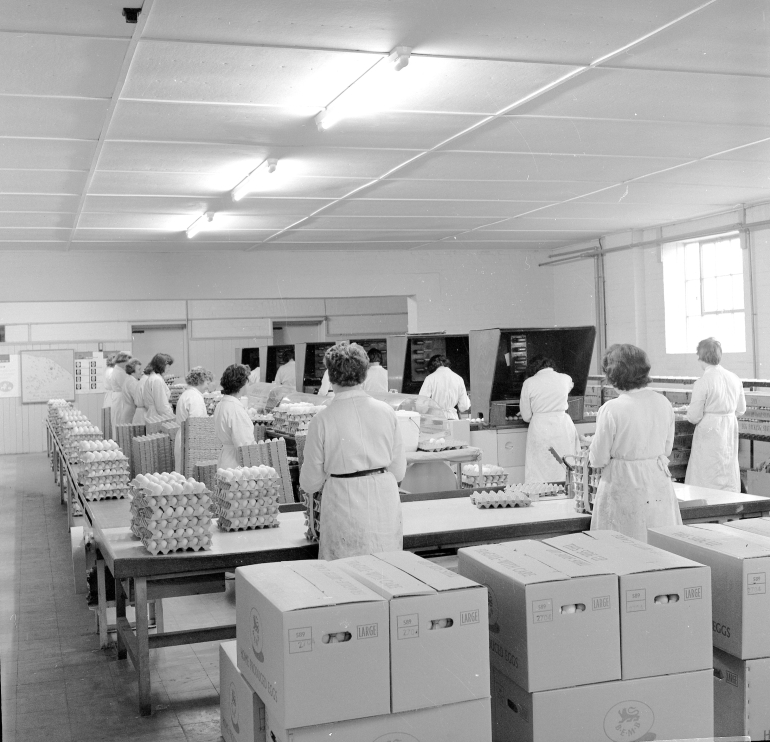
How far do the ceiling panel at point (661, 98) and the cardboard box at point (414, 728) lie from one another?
14.4 feet

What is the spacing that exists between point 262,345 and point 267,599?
507 inches

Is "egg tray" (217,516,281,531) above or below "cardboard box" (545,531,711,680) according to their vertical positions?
below

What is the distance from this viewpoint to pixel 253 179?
26.9ft

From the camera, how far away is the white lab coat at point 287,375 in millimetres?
11938

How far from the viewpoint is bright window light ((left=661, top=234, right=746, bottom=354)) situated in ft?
37.2

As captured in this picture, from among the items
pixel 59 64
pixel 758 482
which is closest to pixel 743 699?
pixel 59 64

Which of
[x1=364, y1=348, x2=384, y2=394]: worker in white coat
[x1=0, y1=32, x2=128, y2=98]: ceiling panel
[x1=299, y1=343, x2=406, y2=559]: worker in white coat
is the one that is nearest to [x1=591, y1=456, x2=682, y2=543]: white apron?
[x1=299, y1=343, x2=406, y2=559]: worker in white coat

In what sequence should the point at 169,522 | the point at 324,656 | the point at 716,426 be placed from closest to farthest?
the point at 324,656
the point at 169,522
the point at 716,426

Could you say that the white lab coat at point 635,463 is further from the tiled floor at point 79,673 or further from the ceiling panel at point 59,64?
the ceiling panel at point 59,64

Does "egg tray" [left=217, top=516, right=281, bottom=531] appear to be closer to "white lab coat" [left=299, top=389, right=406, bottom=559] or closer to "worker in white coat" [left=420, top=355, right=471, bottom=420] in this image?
"white lab coat" [left=299, top=389, right=406, bottom=559]

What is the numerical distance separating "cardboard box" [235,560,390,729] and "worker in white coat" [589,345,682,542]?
2381mm

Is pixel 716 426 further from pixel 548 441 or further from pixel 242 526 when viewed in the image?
pixel 242 526

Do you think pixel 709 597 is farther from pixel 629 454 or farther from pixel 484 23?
pixel 484 23

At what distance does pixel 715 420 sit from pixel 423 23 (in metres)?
4.80
